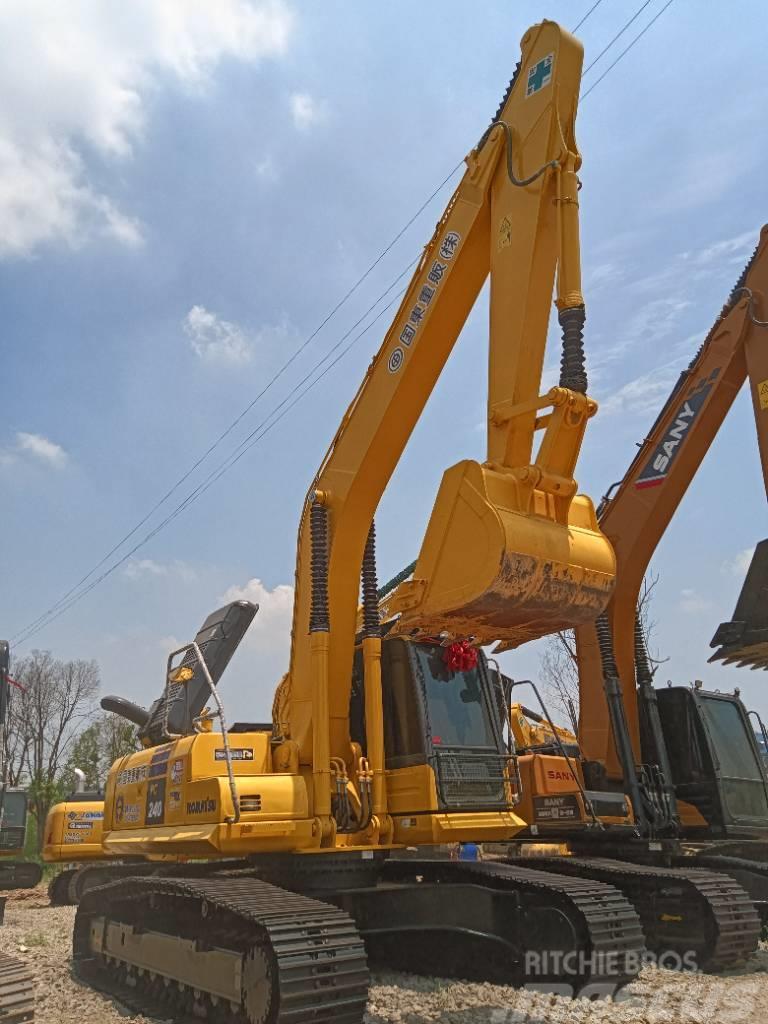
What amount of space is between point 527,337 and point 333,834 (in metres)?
Result: 3.92

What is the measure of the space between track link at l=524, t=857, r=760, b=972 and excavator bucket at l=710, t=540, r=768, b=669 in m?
1.95

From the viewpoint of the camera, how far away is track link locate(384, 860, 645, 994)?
242 inches

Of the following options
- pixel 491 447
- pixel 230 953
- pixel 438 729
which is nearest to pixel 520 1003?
pixel 438 729

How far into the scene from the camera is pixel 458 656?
746 cm

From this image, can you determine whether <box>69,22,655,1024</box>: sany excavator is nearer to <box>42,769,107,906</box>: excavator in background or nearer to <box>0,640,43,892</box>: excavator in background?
<box>0,640,43,892</box>: excavator in background

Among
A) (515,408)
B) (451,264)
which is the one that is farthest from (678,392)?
(515,408)

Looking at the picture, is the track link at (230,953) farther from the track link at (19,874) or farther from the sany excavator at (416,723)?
the track link at (19,874)

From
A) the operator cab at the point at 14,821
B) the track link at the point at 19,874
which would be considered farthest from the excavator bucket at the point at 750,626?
the track link at the point at 19,874

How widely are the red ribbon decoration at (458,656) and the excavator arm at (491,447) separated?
2.30 ft

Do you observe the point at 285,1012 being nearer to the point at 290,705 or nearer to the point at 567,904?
the point at 567,904

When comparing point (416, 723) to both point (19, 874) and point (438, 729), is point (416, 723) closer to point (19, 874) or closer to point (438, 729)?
point (438, 729)

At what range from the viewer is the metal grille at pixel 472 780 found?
6.82 meters

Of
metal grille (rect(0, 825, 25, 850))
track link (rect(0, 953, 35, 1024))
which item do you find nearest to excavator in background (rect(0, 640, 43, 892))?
metal grille (rect(0, 825, 25, 850))

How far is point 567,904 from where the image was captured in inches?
252
